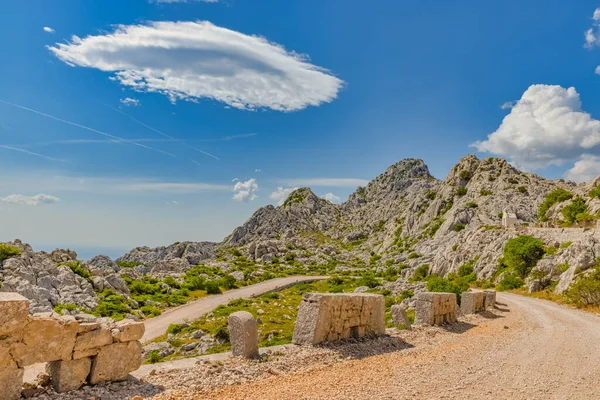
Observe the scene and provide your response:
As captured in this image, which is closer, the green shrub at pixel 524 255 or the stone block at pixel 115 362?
the stone block at pixel 115 362

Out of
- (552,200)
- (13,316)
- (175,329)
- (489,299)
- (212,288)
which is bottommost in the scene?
(175,329)

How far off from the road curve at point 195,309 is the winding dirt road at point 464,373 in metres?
18.6

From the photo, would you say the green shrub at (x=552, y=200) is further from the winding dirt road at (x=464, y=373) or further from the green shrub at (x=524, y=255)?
the winding dirt road at (x=464, y=373)

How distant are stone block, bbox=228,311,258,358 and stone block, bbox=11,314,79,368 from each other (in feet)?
13.5

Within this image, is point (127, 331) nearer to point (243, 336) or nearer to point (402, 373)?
point (243, 336)

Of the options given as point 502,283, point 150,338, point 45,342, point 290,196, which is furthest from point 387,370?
point 290,196

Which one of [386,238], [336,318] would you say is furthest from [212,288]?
[386,238]

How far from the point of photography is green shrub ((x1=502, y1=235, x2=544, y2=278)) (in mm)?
42031

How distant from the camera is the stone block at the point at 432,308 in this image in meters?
18.3

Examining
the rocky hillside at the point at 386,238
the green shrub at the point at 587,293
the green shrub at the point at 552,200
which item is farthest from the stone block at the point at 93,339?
the green shrub at the point at 552,200

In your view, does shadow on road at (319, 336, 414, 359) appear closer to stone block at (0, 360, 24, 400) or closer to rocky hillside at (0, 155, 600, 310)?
stone block at (0, 360, 24, 400)

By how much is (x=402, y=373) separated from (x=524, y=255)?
37.7m

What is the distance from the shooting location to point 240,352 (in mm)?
11102

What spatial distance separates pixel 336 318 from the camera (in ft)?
43.6
